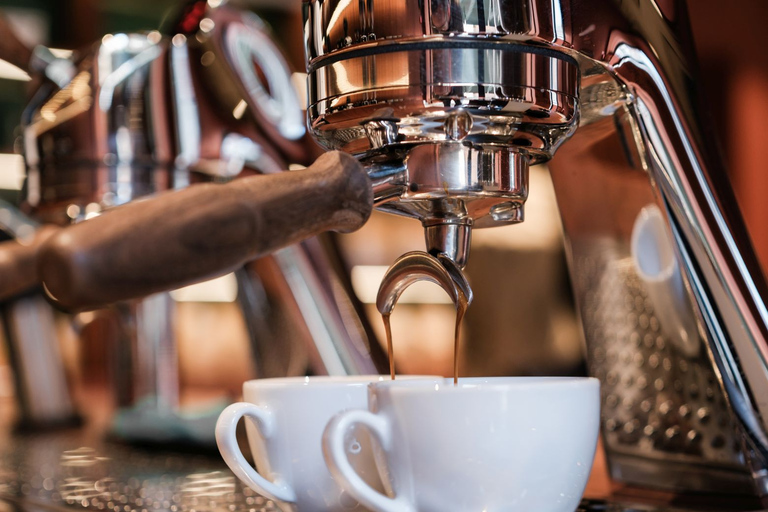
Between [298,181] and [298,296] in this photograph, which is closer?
[298,181]

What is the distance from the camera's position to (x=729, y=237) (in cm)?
34

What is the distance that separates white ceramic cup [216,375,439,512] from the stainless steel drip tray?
0.04 meters

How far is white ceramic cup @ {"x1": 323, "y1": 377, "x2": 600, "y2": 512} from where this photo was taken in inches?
11.1

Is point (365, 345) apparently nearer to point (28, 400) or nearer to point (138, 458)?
point (138, 458)

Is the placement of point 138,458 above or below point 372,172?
below

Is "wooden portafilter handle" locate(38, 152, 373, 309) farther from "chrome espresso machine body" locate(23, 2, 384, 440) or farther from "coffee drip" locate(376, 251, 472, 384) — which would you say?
"chrome espresso machine body" locate(23, 2, 384, 440)

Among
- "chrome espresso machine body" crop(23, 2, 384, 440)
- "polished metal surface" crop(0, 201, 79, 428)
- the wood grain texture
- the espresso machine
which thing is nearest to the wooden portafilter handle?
the espresso machine

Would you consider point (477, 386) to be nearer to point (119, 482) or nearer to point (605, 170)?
point (605, 170)

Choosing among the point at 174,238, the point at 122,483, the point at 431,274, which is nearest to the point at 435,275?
the point at 431,274

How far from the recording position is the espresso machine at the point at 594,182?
10.7 inches

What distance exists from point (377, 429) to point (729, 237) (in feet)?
0.49

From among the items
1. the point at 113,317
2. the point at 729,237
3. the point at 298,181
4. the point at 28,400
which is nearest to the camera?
the point at 298,181

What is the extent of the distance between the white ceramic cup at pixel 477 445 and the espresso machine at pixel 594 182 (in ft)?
0.13

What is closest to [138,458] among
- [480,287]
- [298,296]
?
[298,296]
